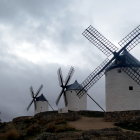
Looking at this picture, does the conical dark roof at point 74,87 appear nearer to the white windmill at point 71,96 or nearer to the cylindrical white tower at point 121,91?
the white windmill at point 71,96

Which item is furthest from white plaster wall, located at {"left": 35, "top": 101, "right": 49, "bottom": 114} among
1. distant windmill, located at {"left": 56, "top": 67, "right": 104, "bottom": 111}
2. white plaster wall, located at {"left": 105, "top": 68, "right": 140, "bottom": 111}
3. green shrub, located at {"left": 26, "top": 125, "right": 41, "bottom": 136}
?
green shrub, located at {"left": 26, "top": 125, "right": 41, "bottom": 136}

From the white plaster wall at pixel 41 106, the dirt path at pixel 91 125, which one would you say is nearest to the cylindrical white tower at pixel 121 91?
the dirt path at pixel 91 125

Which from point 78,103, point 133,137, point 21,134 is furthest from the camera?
point 78,103

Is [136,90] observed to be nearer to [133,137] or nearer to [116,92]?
[116,92]

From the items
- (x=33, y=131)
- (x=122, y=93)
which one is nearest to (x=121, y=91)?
(x=122, y=93)

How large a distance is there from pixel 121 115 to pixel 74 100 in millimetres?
11821

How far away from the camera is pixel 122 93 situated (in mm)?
25688

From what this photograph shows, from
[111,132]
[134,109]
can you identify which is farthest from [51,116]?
[111,132]

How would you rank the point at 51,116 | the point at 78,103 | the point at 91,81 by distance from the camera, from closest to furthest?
1. the point at 91,81
2. the point at 51,116
3. the point at 78,103

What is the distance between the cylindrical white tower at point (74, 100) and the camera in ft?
119

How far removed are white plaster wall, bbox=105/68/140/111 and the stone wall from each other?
680 mm

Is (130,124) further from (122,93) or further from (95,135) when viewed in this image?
(95,135)

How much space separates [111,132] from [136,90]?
8387 millimetres

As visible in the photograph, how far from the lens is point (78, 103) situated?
3631 cm
